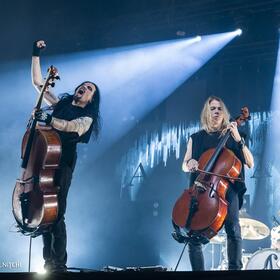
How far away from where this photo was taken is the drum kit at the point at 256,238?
480 cm

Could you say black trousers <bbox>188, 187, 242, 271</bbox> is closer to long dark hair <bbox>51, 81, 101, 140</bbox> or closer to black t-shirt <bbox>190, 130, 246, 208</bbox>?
black t-shirt <bbox>190, 130, 246, 208</bbox>

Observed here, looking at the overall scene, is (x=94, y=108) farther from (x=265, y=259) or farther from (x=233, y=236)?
(x=265, y=259)

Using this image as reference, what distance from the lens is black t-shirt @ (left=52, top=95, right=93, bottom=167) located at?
4.79 meters

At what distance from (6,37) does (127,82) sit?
1.62m

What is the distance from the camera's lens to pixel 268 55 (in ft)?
18.0

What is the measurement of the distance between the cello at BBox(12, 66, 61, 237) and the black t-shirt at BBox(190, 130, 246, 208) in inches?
48.8

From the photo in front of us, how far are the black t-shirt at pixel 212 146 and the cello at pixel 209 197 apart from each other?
0.08 meters

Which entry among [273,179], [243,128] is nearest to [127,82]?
[243,128]

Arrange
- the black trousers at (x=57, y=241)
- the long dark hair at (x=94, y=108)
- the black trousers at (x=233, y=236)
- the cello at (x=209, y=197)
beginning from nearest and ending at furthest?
the cello at (x=209, y=197) < the black trousers at (x=233, y=236) < the black trousers at (x=57, y=241) < the long dark hair at (x=94, y=108)

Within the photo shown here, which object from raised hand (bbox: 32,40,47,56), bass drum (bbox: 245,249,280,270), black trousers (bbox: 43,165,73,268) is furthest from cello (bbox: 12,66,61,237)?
bass drum (bbox: 245,249,280,270)

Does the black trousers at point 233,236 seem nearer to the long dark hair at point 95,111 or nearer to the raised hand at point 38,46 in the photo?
the long dark hair at point 95,111

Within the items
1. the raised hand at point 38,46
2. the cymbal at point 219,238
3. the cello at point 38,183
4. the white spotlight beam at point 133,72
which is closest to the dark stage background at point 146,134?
the white spotlight beam at point 133,72

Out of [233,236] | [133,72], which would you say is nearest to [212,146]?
[233,236]

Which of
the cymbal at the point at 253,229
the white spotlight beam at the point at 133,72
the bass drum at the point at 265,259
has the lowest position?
the bass drum at the point at 265,259
